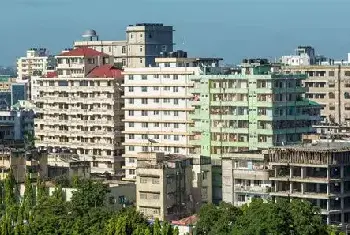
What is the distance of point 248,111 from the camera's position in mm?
87688

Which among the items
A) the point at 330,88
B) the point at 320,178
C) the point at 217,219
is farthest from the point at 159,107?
the point at 330,88

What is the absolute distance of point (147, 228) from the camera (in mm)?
66312

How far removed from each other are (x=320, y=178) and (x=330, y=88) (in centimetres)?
5142

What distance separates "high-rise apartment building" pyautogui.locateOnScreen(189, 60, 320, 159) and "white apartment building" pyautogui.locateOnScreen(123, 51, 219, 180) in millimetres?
3061

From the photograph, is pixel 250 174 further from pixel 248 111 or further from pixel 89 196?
pixel 248 111

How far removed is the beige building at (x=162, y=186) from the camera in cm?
7844

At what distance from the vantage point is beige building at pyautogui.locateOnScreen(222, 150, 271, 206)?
75.4m

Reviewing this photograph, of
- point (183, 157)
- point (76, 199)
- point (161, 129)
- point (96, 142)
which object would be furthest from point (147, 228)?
point (96, 142)

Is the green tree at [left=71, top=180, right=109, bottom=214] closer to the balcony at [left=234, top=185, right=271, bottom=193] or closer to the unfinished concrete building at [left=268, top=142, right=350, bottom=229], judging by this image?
the balcony at [left=234, top=185, right=271, bottom=193]

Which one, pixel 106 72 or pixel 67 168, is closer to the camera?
pixel 67 168

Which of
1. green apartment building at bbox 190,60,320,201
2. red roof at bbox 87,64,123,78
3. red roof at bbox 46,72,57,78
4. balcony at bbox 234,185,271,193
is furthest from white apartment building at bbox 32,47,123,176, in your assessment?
balcony at bbox 234,185,271,193

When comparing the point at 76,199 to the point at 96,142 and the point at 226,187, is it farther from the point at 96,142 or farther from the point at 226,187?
the point at 96,142

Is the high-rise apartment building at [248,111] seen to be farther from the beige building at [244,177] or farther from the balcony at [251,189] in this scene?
the balcony at [251,189]

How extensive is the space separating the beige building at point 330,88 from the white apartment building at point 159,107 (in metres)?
23.7
